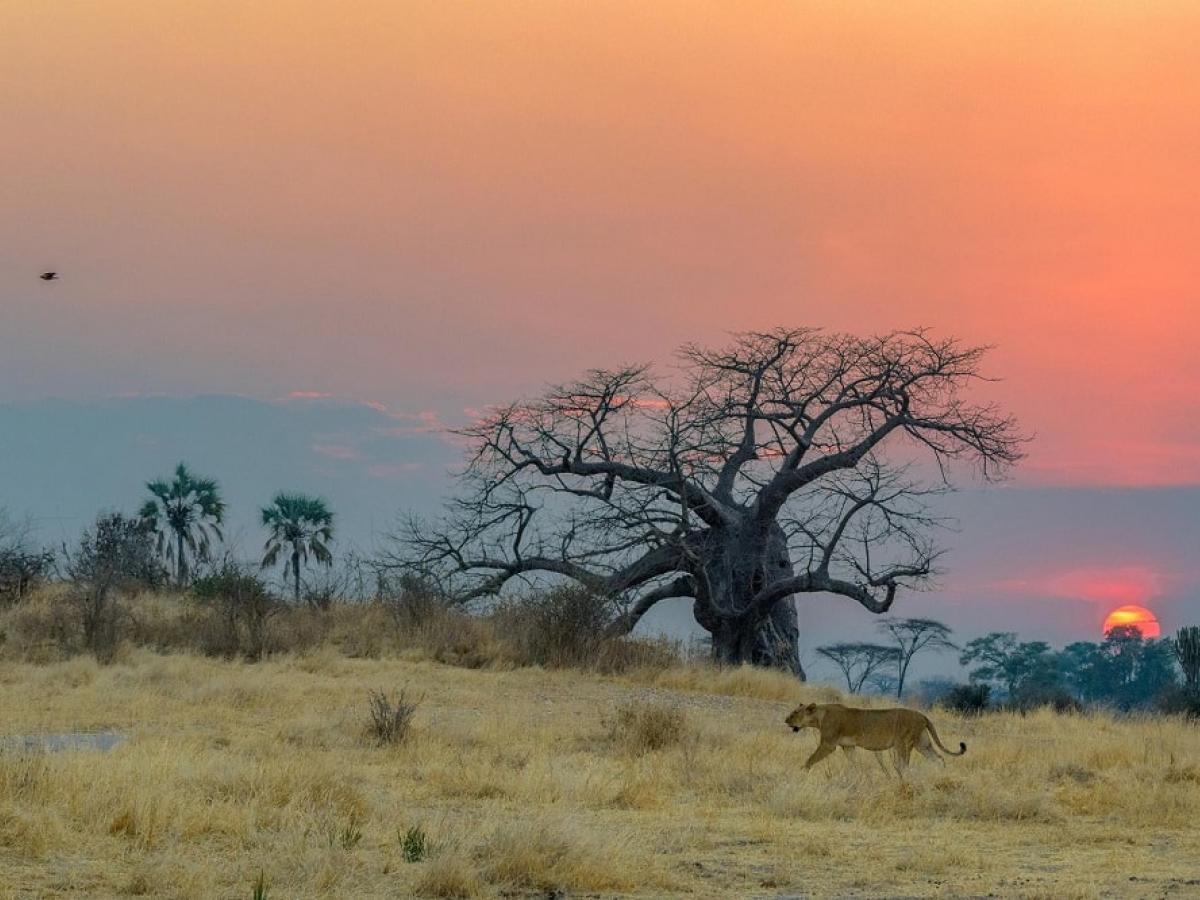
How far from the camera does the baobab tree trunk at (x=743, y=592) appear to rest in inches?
1208

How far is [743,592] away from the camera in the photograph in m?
31.0

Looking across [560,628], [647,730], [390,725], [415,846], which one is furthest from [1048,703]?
[415,846]

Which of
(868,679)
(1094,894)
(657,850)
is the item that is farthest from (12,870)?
(868,679)

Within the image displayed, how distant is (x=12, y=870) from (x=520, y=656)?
1521cm

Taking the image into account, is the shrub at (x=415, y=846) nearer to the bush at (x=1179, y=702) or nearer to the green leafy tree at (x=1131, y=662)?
the bush at (x=1179, y=702)

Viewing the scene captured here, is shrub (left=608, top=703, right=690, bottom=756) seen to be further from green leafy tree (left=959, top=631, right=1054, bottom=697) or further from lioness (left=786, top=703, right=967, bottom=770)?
green leafy tree (left=959, top=631, right=1054, bottom=697)

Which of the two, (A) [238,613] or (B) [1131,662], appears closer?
(A) [238,613]

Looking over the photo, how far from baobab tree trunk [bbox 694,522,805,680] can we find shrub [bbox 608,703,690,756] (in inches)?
579

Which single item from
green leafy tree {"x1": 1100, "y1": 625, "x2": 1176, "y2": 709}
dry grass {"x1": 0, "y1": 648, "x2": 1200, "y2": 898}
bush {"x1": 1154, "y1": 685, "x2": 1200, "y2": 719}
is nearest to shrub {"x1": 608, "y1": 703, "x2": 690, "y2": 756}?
dry grass {"x1": 0, "y1": 648, "x2": 1200, "y2": 898}

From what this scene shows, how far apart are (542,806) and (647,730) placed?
398 centimetres

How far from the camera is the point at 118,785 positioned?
10.4 m

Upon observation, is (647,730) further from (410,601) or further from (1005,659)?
(1005,659)

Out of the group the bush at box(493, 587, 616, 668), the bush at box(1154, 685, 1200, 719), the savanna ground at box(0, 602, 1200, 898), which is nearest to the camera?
the savanna ground at box(0, 602, 1200, 898)

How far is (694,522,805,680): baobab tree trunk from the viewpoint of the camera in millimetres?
30672
